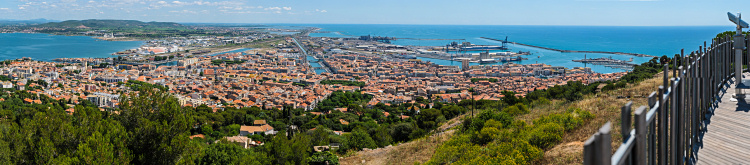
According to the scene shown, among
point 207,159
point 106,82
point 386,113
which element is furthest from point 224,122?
point 106,82

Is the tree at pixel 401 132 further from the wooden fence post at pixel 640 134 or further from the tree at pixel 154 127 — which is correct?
the wooden fence post at pixel 640 134

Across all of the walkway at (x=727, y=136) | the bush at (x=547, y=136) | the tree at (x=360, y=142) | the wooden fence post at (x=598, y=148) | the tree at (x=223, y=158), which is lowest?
the tree at (x=360, y=142)

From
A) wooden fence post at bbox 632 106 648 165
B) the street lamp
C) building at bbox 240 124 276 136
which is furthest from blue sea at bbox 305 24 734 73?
wooden fence post at bbox 632 106 648 165

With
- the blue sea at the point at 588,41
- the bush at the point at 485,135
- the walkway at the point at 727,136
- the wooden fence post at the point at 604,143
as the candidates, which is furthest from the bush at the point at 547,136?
the blue sea at the point at 588,41

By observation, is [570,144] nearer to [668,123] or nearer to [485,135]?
[485,135]

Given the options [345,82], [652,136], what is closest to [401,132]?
[652,136]

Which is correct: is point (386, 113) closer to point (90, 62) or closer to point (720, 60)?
point (720, 60)
